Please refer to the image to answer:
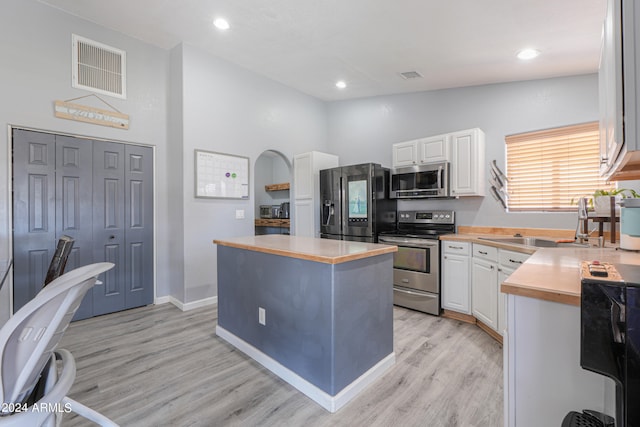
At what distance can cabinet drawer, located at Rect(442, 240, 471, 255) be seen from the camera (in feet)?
10.5

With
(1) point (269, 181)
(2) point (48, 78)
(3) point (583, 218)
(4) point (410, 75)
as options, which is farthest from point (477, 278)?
(1) point (269, 181)

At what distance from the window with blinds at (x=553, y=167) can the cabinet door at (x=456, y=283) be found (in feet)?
3.46

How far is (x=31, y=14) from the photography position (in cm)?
291

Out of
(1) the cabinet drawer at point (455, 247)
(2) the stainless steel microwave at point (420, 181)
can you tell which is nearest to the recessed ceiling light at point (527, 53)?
(2) the stainless steel microwave at point (420, 181)

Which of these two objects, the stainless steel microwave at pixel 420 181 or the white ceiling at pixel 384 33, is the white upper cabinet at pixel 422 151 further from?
the white ceiling at pixel 384 33

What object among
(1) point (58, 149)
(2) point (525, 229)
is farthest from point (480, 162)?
(1) point (58, 149)

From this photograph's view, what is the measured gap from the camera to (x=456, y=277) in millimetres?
3244

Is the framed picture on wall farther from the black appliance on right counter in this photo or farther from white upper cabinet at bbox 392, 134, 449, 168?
the black appliance on right counter

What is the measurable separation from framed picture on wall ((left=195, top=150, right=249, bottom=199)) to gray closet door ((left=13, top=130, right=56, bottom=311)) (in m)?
1.38

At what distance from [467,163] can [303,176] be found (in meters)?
2.28

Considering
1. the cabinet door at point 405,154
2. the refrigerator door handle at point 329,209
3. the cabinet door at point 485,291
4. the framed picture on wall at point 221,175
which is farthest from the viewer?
the refrigerator door handle at point 329,209

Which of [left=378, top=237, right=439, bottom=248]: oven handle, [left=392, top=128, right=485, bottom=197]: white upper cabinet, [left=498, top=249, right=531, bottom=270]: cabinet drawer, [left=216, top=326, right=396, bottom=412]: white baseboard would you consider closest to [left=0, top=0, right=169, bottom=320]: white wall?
[left=216, top=326, right=396, bottom=412]: white baseboard

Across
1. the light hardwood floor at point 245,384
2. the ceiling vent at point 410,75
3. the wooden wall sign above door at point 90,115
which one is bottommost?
the light hardwood floor at point 245,384

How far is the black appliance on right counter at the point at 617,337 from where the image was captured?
741 mm
